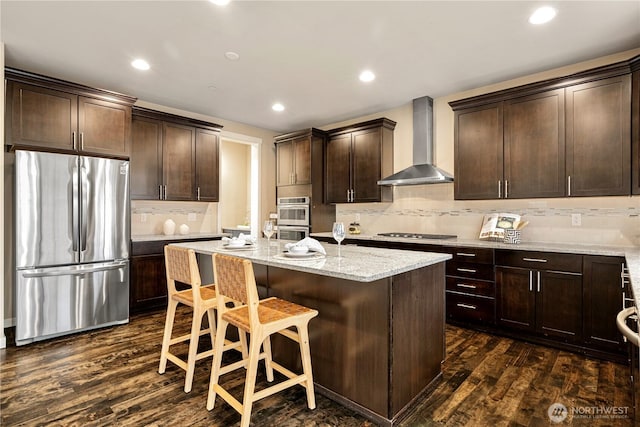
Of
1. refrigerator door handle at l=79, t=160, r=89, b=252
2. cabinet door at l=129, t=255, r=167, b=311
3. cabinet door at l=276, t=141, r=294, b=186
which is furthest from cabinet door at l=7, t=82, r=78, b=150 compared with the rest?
cabinet door at l=276, t=141, r=294, b=186

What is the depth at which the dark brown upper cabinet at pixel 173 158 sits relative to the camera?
419 cm

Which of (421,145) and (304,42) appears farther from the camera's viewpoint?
(421,145)

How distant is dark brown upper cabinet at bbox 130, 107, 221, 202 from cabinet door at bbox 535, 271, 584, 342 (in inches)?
163

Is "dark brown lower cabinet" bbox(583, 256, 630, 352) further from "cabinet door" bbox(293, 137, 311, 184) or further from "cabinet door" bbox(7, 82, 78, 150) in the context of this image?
"cabinet door" bbox(7, 82, 78, 150)

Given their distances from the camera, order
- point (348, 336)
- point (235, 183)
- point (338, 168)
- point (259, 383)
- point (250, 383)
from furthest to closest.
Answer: point (235, 183)
point (338, 168)
point (259, 383)
point (348, 336)
point (250, 383)

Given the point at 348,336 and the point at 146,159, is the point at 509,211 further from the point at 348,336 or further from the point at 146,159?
the point at 146,159

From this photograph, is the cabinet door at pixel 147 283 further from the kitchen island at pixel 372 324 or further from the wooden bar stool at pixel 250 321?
the wooden bar stool at pixel 250 321

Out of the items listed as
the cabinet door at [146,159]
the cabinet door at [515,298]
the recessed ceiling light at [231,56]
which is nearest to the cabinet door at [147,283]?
the cabinet door at [146,159]

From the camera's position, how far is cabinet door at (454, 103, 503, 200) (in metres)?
3.60

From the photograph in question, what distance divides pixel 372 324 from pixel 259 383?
1.01 meters

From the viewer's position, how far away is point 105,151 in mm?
3631

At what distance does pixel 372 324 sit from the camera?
196 centimetres

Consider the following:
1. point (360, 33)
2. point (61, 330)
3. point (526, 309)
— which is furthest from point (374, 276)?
point (61, 330)

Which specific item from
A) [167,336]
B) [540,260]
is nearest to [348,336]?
[167,336]
